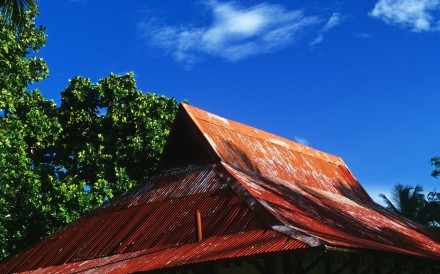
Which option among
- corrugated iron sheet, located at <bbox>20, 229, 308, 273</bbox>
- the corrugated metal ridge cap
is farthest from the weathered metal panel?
the corrugated metal ridge cap

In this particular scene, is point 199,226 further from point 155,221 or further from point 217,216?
point 155,221

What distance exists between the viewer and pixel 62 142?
25.8m

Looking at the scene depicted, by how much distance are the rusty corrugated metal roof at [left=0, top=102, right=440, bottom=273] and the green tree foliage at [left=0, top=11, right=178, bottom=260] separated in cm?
602

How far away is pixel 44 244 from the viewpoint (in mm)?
14961

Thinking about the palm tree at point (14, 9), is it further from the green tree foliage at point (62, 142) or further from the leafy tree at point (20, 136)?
the green tree foliage at point (62, 142)

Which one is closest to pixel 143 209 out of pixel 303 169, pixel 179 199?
pixel 179 199

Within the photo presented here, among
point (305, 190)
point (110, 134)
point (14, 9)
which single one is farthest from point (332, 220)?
point (110, 134)

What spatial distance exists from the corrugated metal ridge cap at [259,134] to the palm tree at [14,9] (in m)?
5.26

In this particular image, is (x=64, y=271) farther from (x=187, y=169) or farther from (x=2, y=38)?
(x=2, y=38)

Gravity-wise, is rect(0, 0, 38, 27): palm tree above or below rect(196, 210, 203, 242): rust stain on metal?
above

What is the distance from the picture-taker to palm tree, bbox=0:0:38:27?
41.7 ft

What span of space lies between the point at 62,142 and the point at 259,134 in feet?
35.5

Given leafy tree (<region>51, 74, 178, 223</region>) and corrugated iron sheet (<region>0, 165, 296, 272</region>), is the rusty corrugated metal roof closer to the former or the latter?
corrugated iron sheet (<region>0, 165, 296, 272</region>)

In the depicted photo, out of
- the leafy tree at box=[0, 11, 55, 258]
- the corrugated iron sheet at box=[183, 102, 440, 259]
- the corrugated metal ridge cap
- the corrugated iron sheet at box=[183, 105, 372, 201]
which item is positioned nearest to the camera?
the corrugated iron sheet at box=[183, 102, 440, 259]
